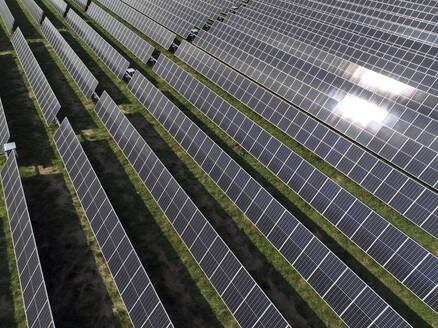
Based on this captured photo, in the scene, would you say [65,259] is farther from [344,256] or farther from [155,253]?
[344,256]

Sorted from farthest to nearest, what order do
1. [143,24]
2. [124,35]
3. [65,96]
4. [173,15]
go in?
1. [173,15]
2. [143,24]
3. [124,35]
4. [65,96]

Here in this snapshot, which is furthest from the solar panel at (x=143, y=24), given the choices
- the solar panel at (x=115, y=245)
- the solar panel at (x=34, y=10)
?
the solar panel at (x=115, y=245)

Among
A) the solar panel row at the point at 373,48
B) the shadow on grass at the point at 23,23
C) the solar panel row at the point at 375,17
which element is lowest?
the shadow on grass at the point at 23,23

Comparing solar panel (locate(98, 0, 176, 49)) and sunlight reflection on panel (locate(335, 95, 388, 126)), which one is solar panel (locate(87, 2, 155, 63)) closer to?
solar panel (locate(98, 0, 176, 49))

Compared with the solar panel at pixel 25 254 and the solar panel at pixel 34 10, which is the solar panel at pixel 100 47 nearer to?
the solar panel at pixel 34 10

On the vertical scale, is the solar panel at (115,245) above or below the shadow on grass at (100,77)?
→ below

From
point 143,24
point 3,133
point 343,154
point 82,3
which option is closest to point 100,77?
point 3,133

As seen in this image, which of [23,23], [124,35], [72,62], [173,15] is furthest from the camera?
[173,15]
